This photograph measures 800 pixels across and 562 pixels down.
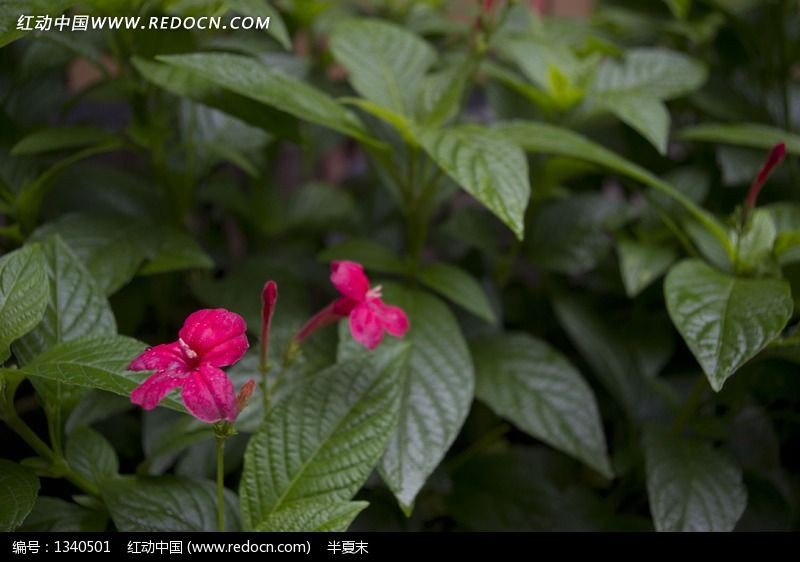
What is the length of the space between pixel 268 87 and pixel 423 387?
0.36 meters

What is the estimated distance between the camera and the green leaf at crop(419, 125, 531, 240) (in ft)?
2.41

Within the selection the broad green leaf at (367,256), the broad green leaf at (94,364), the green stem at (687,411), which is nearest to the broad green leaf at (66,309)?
the broad green leaf at (94,364)

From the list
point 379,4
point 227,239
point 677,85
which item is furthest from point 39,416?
point 677,85

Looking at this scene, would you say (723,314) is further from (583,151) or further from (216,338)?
(216,338)

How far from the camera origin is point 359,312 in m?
0.73

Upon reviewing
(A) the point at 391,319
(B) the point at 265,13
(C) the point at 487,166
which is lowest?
(A) the point at 391,319

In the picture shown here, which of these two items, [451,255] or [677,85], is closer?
[677,85]

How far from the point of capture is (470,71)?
1.02 m

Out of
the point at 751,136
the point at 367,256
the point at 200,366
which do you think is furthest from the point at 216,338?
the point at 751,136

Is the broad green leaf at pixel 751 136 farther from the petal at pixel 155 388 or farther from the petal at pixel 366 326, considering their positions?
the petal at pixel 155 388

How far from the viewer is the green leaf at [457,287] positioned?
36.9 inches

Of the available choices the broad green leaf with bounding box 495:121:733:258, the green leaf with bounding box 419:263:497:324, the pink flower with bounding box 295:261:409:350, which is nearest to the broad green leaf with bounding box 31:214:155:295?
the pink flower with bounding box 295:261:409:350
